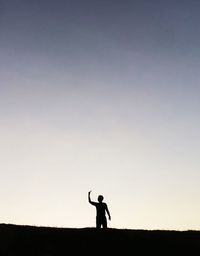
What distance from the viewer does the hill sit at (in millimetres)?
21578

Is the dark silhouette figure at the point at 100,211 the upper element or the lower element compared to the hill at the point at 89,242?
upper

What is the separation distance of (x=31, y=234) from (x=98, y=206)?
3.52 metres

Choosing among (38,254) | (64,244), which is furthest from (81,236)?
(38,254)

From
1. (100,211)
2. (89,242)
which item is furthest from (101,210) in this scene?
(89,242)

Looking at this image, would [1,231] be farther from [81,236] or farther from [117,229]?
A: [117,229]

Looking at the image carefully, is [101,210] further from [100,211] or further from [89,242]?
[89,242]

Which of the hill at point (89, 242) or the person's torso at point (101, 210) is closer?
the hill at point (89, 242)

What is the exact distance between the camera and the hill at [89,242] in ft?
70.8

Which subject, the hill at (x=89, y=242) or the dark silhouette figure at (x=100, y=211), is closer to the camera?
the hill at (x=89, y=242)

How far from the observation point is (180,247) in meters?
22.4

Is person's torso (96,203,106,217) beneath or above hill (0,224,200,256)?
above

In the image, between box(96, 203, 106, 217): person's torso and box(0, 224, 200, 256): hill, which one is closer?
box(0, 224, 200, 256): hill

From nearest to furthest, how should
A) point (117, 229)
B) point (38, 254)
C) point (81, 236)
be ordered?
1. point (38, 254)
2. point (81, 236)
3. point (117, 229)

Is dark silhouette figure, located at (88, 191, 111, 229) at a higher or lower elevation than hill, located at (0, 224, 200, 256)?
higher
